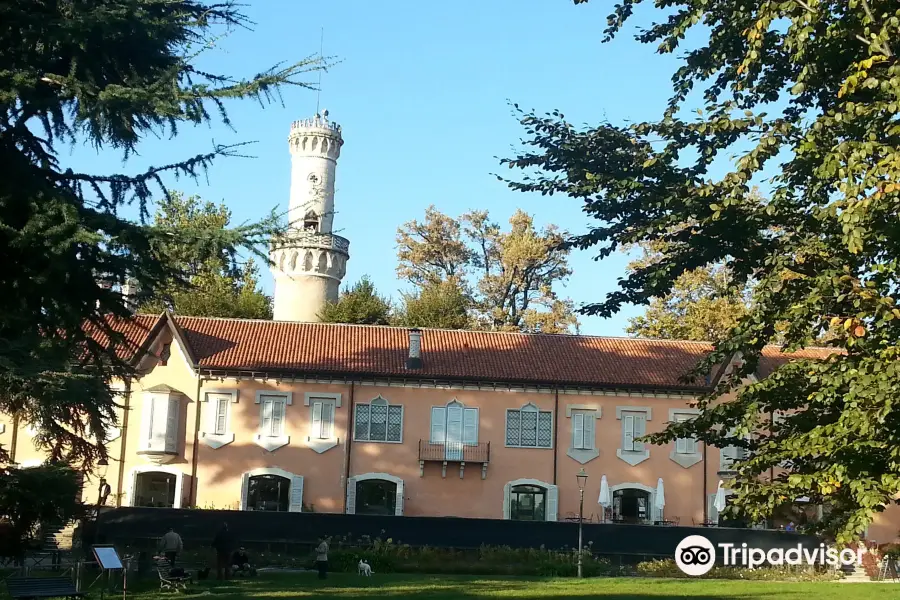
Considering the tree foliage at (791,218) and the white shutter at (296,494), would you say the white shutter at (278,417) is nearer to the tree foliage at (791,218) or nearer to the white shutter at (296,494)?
the white shutter at (296,494)

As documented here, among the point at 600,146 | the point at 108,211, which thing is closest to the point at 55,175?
the point at 108,211

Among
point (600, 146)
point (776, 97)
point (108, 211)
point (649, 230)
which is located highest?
point (776, 97)

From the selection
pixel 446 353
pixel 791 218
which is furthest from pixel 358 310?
pixel 791 218

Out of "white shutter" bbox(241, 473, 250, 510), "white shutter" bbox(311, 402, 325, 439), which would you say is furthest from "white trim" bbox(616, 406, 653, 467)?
"white shutter" bbox(241, 473, 250, 510)

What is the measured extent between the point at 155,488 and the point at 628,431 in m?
17.0

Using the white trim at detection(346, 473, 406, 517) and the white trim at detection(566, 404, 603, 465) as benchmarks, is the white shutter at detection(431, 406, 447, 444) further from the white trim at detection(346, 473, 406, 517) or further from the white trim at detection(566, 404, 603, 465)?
the white trim at detection(566, 404, 603, 465)

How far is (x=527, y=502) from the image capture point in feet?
131

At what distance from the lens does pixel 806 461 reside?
45.8ft

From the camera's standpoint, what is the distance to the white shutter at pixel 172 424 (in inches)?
1507

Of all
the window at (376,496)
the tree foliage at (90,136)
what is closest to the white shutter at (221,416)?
the window at (376,496)

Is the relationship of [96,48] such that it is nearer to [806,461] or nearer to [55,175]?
[55,175]

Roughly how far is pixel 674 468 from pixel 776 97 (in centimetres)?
2441

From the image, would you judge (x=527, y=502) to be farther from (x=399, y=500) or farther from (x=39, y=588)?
(x=39, y=588)

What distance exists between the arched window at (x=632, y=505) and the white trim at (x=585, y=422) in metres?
1.63
